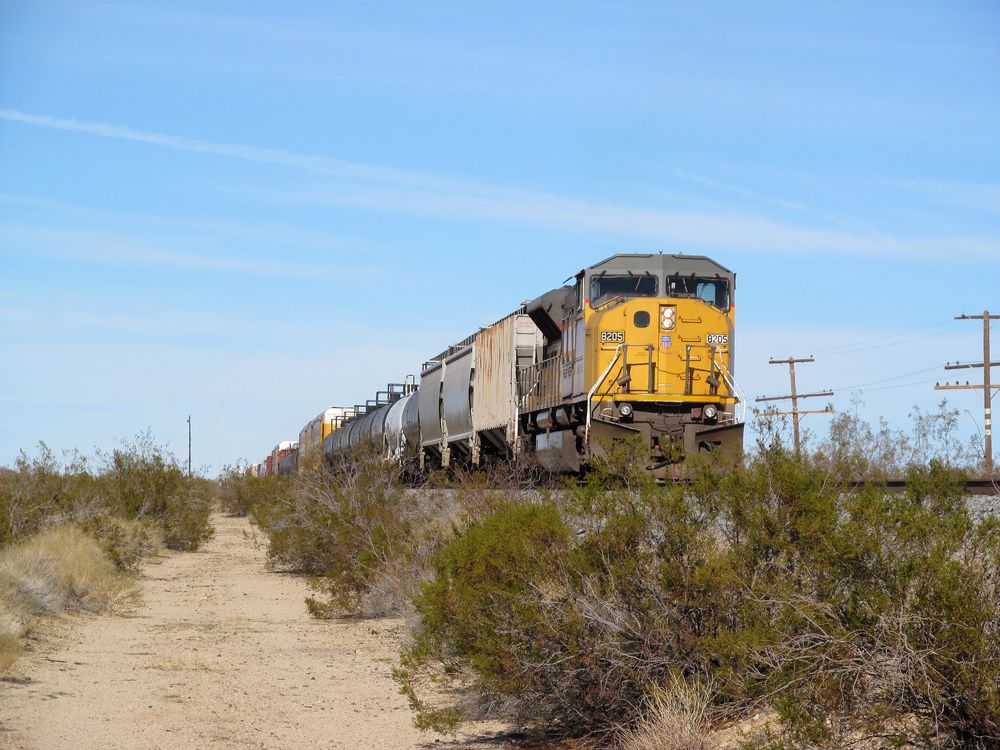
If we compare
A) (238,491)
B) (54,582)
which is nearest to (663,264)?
(54,582)

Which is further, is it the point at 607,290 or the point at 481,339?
the point at 481,339

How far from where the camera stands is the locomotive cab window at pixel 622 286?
1862 cm

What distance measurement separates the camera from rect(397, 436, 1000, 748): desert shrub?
574 centimetres

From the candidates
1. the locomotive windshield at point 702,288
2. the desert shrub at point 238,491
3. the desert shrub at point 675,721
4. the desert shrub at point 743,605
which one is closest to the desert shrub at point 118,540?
the locomotive windshield at point 702,288

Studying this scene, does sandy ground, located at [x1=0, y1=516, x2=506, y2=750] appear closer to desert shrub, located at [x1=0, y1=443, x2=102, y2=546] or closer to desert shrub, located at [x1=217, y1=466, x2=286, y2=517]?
desert shrub, located at [x1=0, y1=443, x2=102, y2=546]

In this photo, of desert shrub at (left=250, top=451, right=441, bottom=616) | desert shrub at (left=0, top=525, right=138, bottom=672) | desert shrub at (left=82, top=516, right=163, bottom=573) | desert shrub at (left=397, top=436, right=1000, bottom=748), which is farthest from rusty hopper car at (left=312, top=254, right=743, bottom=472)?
desert shrub at (left=397, top=436, right=1000, bottom=748)

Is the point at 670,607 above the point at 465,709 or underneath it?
above

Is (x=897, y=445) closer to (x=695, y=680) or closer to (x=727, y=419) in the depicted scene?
(x=727, y=419)

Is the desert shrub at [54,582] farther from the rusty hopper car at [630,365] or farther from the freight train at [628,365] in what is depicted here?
the rusty hopper car at [630,365]

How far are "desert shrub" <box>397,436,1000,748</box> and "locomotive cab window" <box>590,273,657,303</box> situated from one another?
1019cm

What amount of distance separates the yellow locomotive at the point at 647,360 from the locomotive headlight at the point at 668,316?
0.02 m

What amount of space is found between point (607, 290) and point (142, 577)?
10266mm

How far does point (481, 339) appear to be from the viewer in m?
24.7

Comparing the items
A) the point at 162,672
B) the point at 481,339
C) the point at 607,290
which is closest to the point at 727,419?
the point at 607,290
